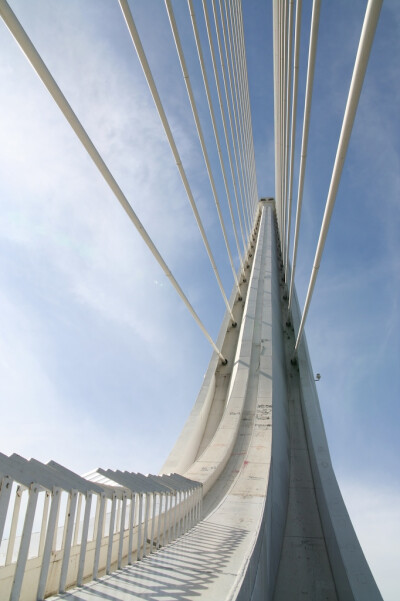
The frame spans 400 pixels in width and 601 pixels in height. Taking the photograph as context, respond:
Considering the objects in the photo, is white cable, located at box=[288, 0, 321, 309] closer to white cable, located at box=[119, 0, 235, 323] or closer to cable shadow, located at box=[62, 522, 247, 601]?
white cable, located at box=[119, 0, 235, 323]

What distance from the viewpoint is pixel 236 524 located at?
9.18 feet

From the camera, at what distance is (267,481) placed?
3783 millimetres

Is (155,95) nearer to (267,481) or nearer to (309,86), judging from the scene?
(309,86)

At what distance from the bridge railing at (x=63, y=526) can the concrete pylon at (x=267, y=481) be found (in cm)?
48

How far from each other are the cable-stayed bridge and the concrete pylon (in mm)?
18

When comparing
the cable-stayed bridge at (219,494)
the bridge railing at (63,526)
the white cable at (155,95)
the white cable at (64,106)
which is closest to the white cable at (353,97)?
the cable-stayed bridge at (219,494)

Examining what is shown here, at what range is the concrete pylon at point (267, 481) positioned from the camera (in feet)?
9.10

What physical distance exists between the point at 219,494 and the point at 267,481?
480 millimetres

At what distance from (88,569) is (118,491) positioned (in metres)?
0.37

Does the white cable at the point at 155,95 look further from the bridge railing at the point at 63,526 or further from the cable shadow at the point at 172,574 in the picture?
the cable shadow at the point at 172,574

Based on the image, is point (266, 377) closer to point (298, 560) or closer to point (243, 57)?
point (298, 560)

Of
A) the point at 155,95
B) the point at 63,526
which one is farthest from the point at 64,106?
the point at 63,526

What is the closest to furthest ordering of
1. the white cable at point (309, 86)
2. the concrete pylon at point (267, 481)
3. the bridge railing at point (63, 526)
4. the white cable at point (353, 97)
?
1. the bridge railing at point (63, 526)
2. the white cable at point (353, 97)
3. the white cable at point (309, 86)
4. the concrete pylon at point (267, 481)

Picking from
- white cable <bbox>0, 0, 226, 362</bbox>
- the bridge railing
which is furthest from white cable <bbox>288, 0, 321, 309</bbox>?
the bridge railing
